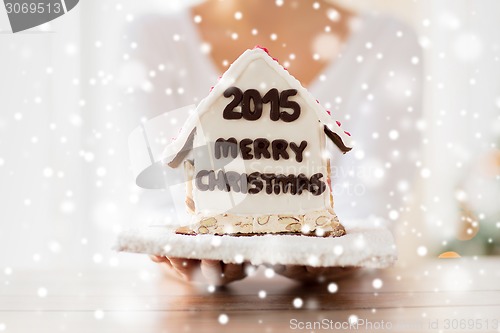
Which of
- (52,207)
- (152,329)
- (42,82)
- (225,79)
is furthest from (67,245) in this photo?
(152,329)

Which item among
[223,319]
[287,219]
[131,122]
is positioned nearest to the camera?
[223,319]

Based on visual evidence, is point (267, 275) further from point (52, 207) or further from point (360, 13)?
point (360, 13)

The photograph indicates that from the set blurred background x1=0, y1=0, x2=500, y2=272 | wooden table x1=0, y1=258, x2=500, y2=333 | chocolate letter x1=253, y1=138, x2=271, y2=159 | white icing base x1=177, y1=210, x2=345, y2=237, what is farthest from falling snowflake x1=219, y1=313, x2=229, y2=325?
blurred background x1=0, y1=0, x2=500, y2=272

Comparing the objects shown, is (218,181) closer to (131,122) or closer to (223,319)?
(223,319)

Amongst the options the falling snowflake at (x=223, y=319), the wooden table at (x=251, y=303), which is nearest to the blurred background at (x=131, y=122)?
the wooden table at (x=251, y=303)

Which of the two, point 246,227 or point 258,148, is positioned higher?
point 258,148

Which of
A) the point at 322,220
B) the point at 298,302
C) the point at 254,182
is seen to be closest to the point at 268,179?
the point at 254,182
